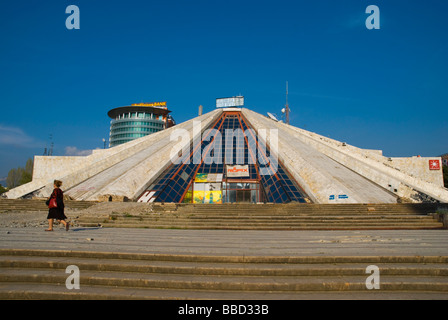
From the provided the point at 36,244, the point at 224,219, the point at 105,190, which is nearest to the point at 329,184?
the point at 224,219

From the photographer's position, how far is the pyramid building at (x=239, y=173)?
49.2 ft

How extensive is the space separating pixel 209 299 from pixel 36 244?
3925mm

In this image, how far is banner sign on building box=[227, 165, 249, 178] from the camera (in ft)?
59.4

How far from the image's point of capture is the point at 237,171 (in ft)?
60.6

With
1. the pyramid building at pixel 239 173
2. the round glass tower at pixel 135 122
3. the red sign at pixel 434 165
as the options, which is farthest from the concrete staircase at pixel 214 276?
the round glass tower at pixel 135 122

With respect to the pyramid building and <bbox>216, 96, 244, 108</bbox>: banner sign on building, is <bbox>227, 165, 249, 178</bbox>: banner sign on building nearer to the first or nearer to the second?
the pyramid building

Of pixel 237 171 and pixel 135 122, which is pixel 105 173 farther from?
pixel 135 122

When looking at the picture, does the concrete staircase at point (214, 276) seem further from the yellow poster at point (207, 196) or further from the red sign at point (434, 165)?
the red sign at point (434, 165)

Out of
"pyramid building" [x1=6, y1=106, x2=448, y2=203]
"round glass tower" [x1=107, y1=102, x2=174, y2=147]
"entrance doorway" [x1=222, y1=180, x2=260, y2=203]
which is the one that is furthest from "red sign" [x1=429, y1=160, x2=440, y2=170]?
"round glass tower" [x1=107, y1=102, x2=174, y2=147]

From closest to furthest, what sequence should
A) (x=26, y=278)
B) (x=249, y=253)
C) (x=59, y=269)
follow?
(x=26, y=278) → (x=59, y=269) → (x=249, y=253)

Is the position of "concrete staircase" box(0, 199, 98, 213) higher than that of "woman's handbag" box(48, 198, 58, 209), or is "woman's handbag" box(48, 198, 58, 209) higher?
"woman's handbag" box(48, 198, 58, 209)

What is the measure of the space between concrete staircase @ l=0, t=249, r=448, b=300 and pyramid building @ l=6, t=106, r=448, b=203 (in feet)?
32.6
